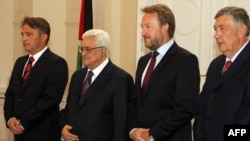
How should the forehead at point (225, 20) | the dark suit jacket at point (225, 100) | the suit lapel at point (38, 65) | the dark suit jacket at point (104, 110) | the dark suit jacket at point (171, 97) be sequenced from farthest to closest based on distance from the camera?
the suit lapel at point (38, 65)
the dark suit jacket at point (104, 110)
the dark suit jacket at point (171, 97)
the forehead at point (225, 20)
the dark suit jacket at point (225, 100)

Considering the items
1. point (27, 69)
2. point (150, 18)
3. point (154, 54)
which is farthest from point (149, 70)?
point (27, 69)

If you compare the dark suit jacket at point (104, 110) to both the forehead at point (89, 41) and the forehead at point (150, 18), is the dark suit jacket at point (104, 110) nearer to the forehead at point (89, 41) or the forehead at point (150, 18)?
the forehead at point (89, 41)

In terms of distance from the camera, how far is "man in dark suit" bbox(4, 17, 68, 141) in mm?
4199

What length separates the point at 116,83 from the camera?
3.73 metres

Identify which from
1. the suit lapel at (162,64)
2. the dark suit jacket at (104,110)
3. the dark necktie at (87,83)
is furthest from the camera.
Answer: the dark necktie at (87,83)

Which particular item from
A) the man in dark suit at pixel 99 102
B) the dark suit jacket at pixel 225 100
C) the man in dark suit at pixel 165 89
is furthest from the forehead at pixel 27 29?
the dark suit jacket at pixel 225 100

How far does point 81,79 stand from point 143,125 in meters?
0.69

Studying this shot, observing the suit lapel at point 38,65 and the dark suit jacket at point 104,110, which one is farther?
the suit lapel at point 38,65

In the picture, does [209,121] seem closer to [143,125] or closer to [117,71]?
[143,125]

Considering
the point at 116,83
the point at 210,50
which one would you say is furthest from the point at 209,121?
the point at 210,50

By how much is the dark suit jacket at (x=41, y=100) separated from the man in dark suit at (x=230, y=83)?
150cm

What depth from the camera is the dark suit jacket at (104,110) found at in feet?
12.0

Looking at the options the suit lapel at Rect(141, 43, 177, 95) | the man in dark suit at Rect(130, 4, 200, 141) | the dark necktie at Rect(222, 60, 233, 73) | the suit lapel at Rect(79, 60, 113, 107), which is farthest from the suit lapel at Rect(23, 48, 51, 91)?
the dark necktie at Rect(222, 60, 233, 73)

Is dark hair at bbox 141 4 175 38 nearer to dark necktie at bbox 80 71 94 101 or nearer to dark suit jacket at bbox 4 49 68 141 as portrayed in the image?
dark necktie at bbox 80 71 94 101
